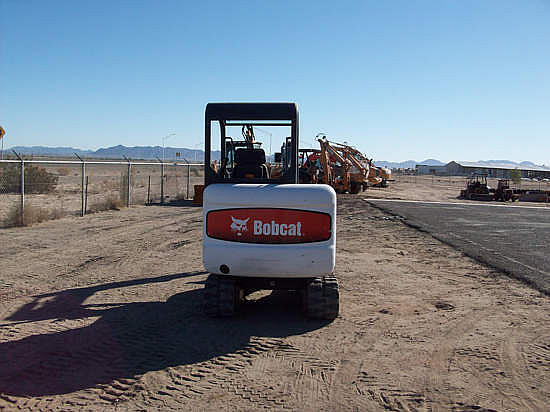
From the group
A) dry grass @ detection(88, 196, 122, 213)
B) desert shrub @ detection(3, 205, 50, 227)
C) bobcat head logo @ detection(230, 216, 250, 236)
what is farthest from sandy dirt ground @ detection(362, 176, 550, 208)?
bobcat head logo @ detection(230, 216, 250, 236)

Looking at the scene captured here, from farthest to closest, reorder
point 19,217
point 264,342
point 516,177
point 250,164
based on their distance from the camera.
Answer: point 516,177 < point 19,217 < point 250,164 < point 264,342

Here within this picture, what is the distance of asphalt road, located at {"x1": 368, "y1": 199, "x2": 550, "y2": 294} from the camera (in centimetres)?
1086

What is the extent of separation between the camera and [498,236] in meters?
15.8

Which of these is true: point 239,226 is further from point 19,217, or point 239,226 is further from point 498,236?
point 498,236

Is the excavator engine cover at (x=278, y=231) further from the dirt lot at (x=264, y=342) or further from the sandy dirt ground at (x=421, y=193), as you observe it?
the sandy dirt ground at (x=421, y=193)

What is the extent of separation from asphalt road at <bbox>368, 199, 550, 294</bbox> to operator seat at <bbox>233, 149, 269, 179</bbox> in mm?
5389

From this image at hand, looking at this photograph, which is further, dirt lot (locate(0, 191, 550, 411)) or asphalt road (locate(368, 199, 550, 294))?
asphalt road (locate(368, 199, 550, 294))

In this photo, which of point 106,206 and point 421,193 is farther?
point 421,193

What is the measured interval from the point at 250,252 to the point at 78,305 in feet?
9.61

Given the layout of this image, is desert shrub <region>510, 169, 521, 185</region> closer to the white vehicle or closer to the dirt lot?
the dirt lot

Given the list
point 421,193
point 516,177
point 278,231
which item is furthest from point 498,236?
point 516,177

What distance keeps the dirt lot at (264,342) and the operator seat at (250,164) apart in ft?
6.63

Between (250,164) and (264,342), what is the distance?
2.92 metres

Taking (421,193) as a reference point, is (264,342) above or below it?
below
